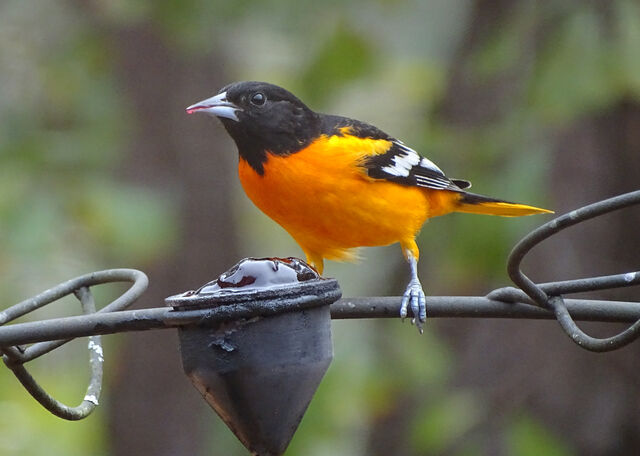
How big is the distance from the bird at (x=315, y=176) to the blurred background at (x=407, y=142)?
17.8 inches

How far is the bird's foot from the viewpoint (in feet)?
7.94

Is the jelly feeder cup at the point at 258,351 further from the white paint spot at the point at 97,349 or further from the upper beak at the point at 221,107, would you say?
the upper beak at the point at 221,107

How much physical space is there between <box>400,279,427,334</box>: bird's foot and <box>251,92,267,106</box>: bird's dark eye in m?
0.96

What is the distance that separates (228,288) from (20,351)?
70 cm

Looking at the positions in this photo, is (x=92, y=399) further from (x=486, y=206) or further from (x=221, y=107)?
(x=486, y=206)

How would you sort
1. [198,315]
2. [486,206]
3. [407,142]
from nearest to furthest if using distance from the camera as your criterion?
[198,315] < [486,206] < [407,142]

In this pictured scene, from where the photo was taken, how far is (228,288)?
178cm

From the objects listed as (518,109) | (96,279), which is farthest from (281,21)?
(96,279)

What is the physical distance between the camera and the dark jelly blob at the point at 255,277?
179cm

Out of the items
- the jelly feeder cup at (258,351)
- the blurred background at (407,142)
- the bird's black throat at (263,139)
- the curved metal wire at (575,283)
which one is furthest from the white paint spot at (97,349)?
the blurred background at (407,142)

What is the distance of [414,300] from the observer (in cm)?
284

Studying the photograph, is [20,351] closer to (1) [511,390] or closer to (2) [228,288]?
(2) [228,288]

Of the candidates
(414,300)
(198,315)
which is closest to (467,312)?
(198,315)

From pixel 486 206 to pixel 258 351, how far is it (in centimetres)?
286
